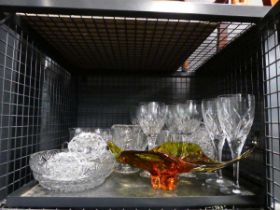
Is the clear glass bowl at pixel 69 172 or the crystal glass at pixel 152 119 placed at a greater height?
the crystal glass at pixel 152 119

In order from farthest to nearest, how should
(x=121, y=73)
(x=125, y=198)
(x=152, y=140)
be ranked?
(x=121, y=73) → (x=152, y=140) → (x=125, y=198)

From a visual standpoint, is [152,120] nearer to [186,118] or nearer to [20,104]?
[186,118]

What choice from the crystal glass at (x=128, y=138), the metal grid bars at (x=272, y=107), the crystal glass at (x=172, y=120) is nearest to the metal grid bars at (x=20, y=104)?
the crystal glass at (x=128, y=138)

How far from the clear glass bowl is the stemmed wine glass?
0.52 ft

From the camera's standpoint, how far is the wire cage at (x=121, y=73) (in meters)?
0.45

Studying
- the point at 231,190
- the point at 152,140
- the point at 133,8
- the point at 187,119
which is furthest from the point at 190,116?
the point at 133,8

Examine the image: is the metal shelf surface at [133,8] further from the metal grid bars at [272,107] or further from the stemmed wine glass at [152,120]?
the stemmed wine glass at [152,120]

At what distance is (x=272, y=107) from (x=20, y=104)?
507mm

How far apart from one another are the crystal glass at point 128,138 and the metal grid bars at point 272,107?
0.31 m

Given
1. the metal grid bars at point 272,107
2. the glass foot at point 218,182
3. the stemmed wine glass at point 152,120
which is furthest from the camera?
the stemmed wine glass at point 152,120

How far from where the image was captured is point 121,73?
38.1 inches

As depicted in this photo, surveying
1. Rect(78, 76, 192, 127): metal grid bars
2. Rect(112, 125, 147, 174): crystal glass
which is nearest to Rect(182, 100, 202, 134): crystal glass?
Rect(112, 125, 147, 174): crystal glass

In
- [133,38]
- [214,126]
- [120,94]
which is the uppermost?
[133,38]

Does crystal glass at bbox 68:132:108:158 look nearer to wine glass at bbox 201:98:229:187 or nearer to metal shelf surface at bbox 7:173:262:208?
metal shelf surface at bbox 7:173:262:208
